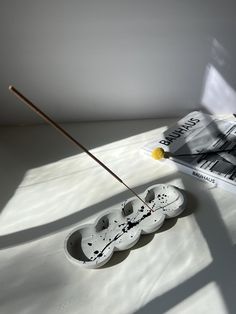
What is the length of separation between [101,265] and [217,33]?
2.10ft

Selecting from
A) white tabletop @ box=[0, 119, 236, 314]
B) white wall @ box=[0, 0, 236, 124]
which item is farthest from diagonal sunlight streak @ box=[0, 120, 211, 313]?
white wall @ box=[0, 0, 236, 124]

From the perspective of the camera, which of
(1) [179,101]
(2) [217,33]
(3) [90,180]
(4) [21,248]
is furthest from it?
(1) [179,101]

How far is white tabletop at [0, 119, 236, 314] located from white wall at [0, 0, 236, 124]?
12 centimetres

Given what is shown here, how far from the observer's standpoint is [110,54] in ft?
3.18

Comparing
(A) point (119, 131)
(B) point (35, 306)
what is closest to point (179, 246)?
(B) point (35, 306)

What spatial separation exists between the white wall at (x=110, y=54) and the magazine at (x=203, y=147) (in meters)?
0.10

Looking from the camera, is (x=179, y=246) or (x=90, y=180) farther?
(x=90, y=180)

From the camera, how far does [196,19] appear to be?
0.92m

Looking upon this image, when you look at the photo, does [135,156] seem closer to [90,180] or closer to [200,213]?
[90,180]

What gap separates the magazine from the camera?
807 mm

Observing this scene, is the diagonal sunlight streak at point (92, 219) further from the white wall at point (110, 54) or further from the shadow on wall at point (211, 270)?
the white wall at point (110, 54)

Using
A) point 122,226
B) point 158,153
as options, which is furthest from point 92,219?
point 158,153

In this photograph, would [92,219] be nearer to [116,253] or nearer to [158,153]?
[116,253]

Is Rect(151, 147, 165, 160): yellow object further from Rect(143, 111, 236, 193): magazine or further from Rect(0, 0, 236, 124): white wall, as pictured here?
Rect(0, 0, 236, 124): white wall
